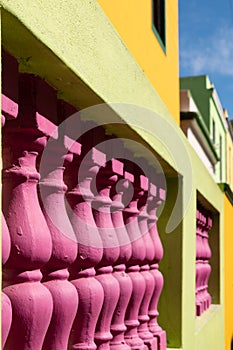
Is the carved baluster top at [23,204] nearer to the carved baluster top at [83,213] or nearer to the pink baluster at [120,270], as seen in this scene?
the carved baluster top at [83,213]

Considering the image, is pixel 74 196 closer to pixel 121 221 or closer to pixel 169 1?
pixel 121 221

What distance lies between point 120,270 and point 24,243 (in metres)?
0.98

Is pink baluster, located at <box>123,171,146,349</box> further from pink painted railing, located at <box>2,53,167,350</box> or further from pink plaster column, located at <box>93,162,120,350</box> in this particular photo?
pink plaster column, located at <box>93,162,120,350</box>

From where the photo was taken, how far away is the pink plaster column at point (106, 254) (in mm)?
2236

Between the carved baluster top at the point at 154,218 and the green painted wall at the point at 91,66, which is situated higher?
the green painted wall at the point at 91,66

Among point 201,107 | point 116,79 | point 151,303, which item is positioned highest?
point 201,107

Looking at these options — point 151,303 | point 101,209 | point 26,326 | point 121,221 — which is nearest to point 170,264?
point 151,303

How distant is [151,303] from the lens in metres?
3.18

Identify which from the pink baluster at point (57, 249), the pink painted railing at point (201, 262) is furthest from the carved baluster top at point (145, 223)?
the pink painted railing at point (201, 262)

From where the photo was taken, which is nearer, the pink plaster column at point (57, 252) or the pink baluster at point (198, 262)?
the pink plaster column at point (57, 252)

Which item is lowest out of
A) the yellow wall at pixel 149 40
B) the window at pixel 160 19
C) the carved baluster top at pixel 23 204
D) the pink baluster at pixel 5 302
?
the pink baluster at pixel 5 302

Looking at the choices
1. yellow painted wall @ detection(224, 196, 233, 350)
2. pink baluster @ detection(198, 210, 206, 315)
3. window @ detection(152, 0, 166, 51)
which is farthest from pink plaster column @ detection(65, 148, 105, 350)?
yellow painted wall @ detection(224, 196, 233, 350)

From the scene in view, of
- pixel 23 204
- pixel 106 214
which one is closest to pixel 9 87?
pixel 23 204

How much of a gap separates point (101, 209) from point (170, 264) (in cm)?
163
